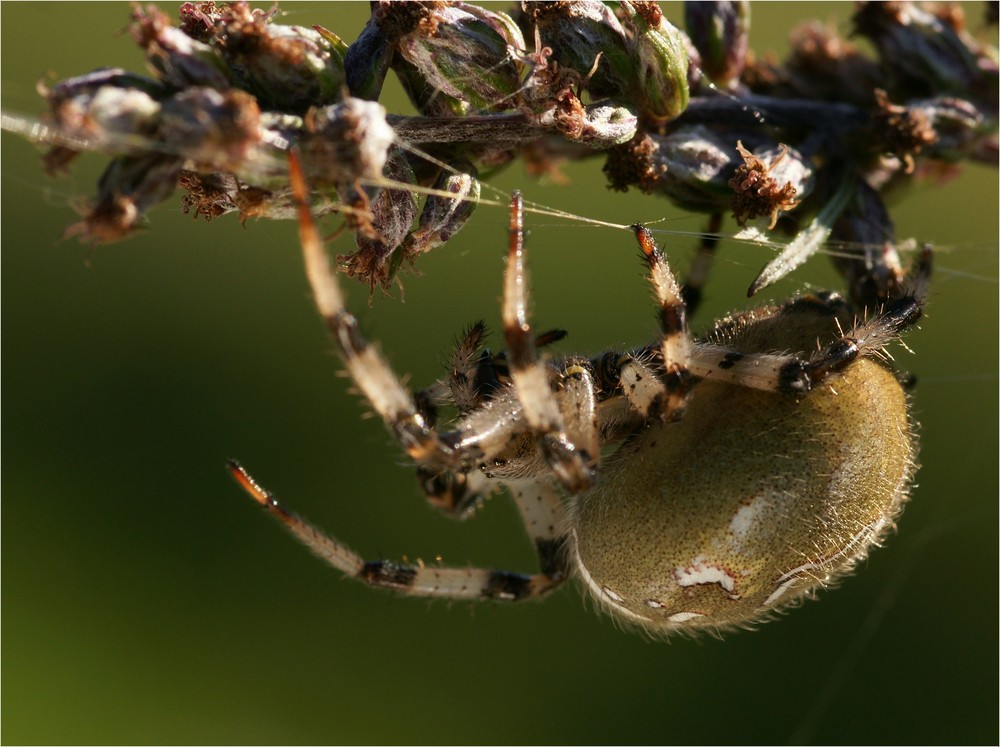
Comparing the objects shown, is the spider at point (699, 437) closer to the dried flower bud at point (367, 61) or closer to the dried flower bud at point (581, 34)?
the dried flower bud at point (581, 34)

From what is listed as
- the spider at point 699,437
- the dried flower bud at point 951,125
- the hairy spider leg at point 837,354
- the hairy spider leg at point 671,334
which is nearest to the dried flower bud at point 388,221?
the spider at point 699,437

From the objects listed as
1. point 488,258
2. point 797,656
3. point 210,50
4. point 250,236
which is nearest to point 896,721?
point 797,656

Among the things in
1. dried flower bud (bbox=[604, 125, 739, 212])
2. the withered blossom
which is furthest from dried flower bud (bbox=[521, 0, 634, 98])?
dried flower bud (bbox=[604, 125, 739, 212])

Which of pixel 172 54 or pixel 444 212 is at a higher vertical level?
pixel 172 54

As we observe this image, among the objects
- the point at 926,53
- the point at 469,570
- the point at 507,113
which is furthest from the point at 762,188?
the point at 469,570

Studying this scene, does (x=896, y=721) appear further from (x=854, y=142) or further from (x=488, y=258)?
(x=854, y=142)

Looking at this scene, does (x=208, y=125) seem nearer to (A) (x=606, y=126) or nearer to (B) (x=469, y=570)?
(A) (x=606, y=126)
